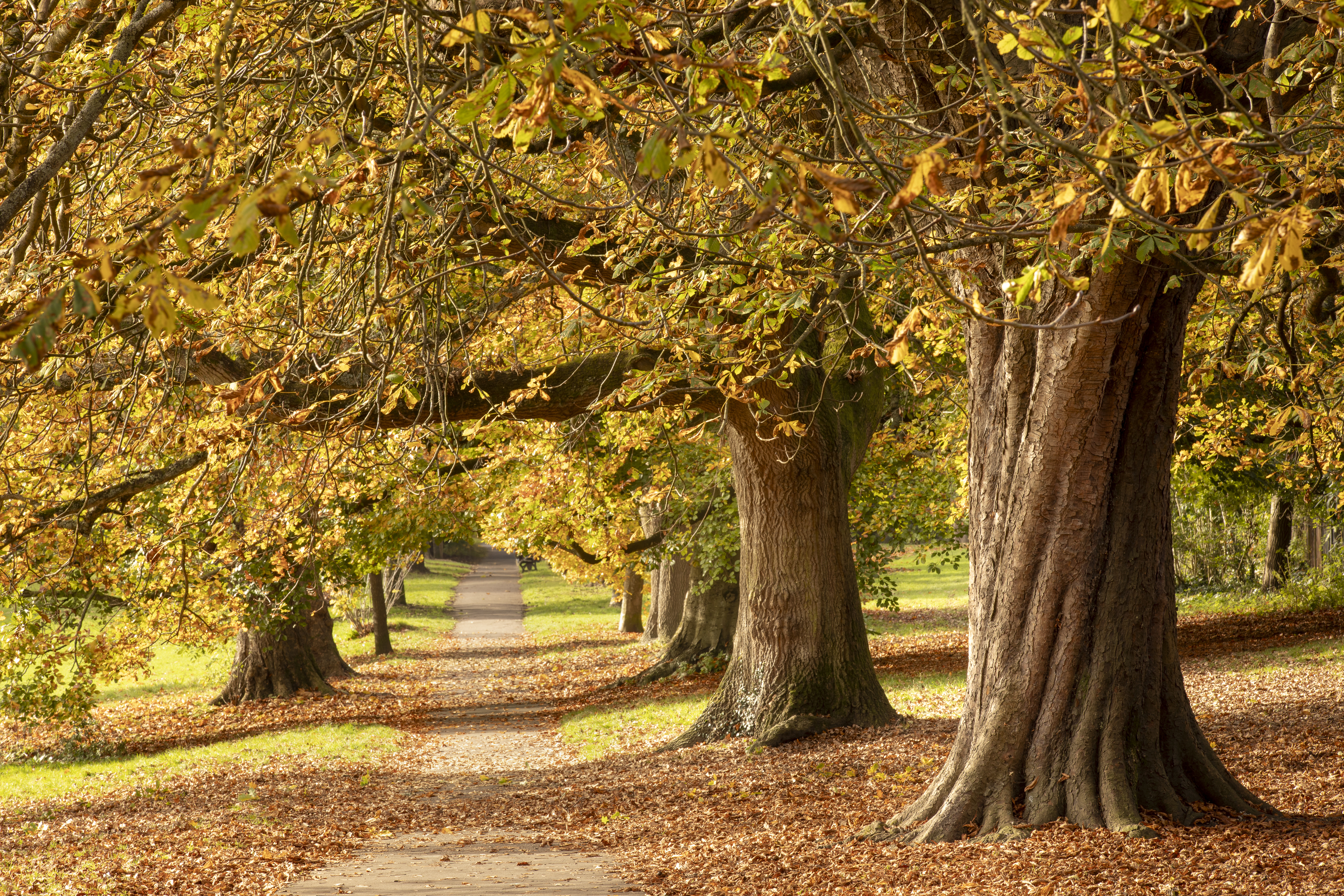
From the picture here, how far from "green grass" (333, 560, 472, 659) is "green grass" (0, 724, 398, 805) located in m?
11.4

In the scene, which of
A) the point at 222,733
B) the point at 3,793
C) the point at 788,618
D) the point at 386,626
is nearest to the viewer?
the point at 788,618

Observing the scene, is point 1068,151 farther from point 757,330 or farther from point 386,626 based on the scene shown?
point 386,626

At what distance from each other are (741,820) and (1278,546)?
1795cm

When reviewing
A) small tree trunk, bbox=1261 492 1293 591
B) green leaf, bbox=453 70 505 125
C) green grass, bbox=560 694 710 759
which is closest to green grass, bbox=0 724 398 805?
green grass, bbox=560 694 710 759

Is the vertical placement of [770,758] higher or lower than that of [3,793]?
higher

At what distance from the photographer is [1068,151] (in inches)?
120

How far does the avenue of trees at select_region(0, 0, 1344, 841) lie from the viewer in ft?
10.6

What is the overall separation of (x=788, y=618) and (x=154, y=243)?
8.81 metres

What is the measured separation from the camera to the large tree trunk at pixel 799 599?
10352 millimetres

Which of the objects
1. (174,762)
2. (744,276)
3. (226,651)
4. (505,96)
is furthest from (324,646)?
(505,96)

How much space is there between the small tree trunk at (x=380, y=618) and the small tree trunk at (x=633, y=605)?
6498 mm

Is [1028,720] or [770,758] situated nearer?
[1028,720]

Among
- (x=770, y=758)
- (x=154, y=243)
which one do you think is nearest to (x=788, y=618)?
(x=770, y=758)

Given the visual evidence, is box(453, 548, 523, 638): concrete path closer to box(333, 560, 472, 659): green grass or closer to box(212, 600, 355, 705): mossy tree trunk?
box(333, 560, 472, 659): green grass
